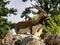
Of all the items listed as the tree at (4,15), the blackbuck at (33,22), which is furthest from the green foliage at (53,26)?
the blackbuck at (33,22)

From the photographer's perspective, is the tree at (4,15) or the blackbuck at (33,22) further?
the tree at (4,15)

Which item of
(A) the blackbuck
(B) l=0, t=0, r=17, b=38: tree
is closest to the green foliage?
(B) l=0, t=0, r=17, b=38: tree

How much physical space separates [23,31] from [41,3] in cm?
1860

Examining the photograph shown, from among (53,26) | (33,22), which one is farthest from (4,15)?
(33,22)

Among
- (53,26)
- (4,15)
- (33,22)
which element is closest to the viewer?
(33,22)

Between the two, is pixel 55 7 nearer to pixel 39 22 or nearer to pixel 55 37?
pixel 39 22

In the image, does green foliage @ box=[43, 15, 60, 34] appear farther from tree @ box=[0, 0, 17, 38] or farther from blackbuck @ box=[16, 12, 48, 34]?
blackbuck @ box=[16, 12, 48, 34]

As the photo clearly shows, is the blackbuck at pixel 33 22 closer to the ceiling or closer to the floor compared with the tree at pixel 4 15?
closer to the ceiling

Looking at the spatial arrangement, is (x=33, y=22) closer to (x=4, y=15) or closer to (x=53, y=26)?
(x=53, y=26)

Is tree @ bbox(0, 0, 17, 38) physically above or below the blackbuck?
below

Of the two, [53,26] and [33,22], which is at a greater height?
[33,22]

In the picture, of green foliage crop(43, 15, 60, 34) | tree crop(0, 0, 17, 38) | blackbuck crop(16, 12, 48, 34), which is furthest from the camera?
tree crop(0, 0, 17, 38)

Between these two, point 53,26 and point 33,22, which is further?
A: point 53,26

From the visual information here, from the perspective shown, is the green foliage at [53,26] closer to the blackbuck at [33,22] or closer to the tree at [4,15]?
the tree at [4,15]
